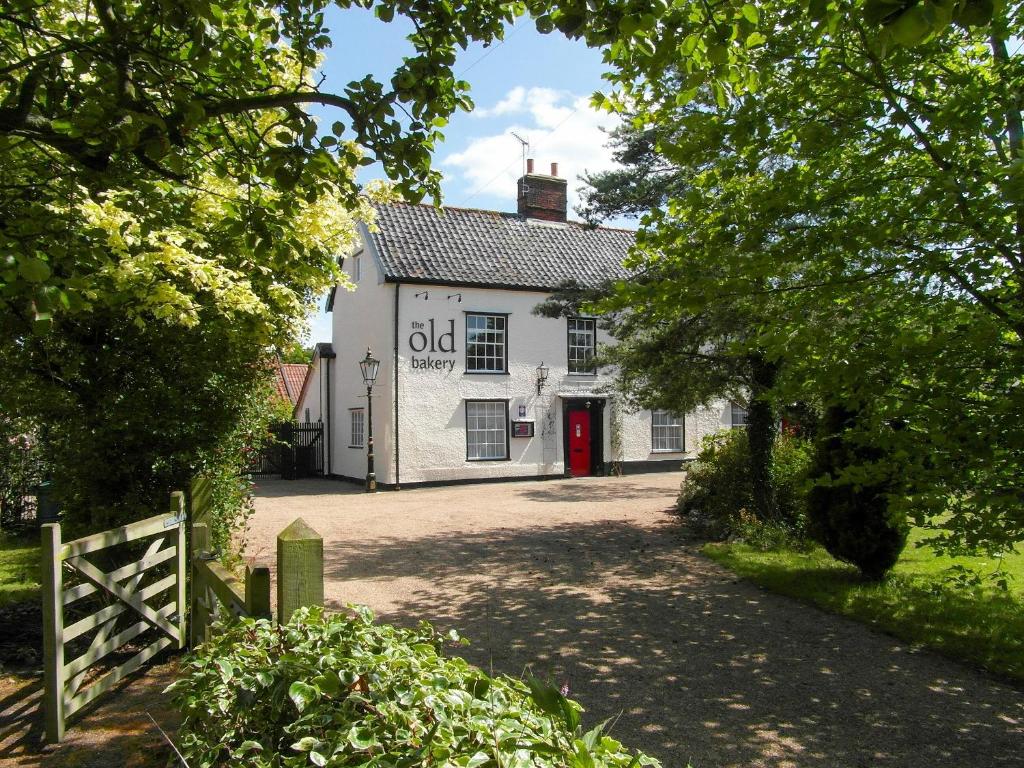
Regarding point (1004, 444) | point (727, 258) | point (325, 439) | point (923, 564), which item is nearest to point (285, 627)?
point (727, 258)

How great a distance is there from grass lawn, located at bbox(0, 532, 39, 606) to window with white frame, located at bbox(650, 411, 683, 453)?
1767cm

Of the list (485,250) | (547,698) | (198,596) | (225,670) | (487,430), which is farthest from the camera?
(485,250)

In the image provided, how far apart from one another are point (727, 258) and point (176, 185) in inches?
186

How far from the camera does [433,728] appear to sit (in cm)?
211

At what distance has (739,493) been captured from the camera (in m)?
13.0

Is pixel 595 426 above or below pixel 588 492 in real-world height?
above

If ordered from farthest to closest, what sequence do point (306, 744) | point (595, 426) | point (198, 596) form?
point (595, 426) → point (198, 596) → point (306, 744)

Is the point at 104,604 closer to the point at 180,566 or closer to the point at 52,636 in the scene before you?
the point at 180,566

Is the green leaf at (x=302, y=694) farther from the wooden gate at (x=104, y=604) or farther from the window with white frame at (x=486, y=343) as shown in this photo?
the window with white frame at (x=486, y=343)

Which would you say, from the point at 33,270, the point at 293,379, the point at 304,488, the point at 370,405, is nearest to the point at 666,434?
the point at 370,405

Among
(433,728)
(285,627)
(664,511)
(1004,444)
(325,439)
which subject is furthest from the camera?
(325,439)

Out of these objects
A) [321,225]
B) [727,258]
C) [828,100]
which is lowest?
[727,258]

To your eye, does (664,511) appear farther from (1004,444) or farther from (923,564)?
(1004,444)

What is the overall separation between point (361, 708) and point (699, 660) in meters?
4.65
